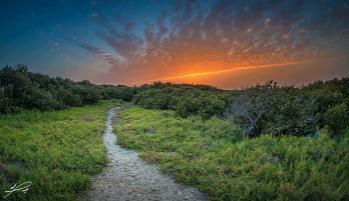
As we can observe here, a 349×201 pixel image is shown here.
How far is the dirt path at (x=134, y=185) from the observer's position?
941 cm

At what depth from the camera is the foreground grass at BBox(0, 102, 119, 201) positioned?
9156 millimetres

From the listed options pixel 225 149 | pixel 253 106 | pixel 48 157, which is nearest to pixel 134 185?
pixel 48 157

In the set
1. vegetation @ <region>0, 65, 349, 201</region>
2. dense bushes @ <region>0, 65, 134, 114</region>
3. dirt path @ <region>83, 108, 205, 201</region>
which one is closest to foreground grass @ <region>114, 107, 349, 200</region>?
vegetation @ <region>0, 65, 349, 201</region>

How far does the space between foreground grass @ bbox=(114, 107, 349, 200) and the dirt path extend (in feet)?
1.88

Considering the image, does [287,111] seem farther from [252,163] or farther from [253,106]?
[252,163]

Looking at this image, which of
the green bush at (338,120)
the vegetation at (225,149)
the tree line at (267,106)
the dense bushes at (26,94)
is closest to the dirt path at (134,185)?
the vegetation at (225,149)

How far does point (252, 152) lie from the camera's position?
13.3m

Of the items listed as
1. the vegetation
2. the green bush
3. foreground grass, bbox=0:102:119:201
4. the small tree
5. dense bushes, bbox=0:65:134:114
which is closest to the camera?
foreground grass, bbox=0:102:119:201

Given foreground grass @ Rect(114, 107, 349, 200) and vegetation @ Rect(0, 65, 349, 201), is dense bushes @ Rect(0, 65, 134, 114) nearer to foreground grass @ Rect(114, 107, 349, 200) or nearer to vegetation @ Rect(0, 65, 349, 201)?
vegetation @ Rect(0, 65, 349, 201)

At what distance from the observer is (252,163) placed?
11828mm

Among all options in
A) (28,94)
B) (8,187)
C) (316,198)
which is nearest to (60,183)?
(8,187)

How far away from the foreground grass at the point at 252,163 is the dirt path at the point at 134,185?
57 cm

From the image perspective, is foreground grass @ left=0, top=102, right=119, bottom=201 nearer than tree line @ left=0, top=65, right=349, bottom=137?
Yes

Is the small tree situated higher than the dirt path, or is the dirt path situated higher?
the small tree
